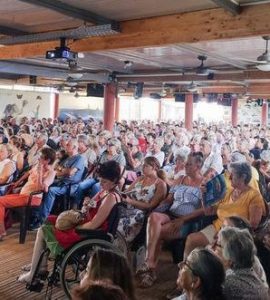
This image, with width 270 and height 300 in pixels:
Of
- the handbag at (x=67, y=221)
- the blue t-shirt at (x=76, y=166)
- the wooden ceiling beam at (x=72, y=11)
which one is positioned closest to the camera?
the handbag at (x=67, y=221)

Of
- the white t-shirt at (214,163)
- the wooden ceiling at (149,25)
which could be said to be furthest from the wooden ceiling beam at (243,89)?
A: the white t-shirt at (214,163)

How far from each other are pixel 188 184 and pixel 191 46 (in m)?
3.53

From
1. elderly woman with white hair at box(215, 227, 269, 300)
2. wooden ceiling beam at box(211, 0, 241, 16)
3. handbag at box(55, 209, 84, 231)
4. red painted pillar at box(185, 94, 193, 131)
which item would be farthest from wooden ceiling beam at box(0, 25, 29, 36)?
red painted pillar at box(185, 94, 193, 131)

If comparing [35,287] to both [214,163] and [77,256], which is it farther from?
[214,163]

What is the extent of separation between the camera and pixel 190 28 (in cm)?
462

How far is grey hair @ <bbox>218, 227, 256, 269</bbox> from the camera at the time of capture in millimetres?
2176

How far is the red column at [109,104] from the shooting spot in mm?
12492

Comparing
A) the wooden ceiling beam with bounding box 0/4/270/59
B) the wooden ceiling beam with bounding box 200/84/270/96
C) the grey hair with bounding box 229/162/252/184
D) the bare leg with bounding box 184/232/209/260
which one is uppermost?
the wooden ceiling beam with bounding box 200/84/270/96

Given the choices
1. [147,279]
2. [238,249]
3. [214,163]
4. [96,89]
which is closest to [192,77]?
[96,89]

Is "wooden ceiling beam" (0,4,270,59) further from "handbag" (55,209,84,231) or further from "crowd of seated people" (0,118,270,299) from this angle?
"handbag" (55,209,84,231)

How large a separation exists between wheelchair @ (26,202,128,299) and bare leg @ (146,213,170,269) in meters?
0.43

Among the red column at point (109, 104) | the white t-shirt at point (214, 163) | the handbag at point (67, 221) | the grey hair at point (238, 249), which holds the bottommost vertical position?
→ the handbag at point (67, 221)

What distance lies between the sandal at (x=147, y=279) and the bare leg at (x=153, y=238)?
64 mm

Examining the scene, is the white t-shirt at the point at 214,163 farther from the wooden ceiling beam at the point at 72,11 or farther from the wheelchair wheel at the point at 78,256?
the wheelchair wheel at the point at 78,256
